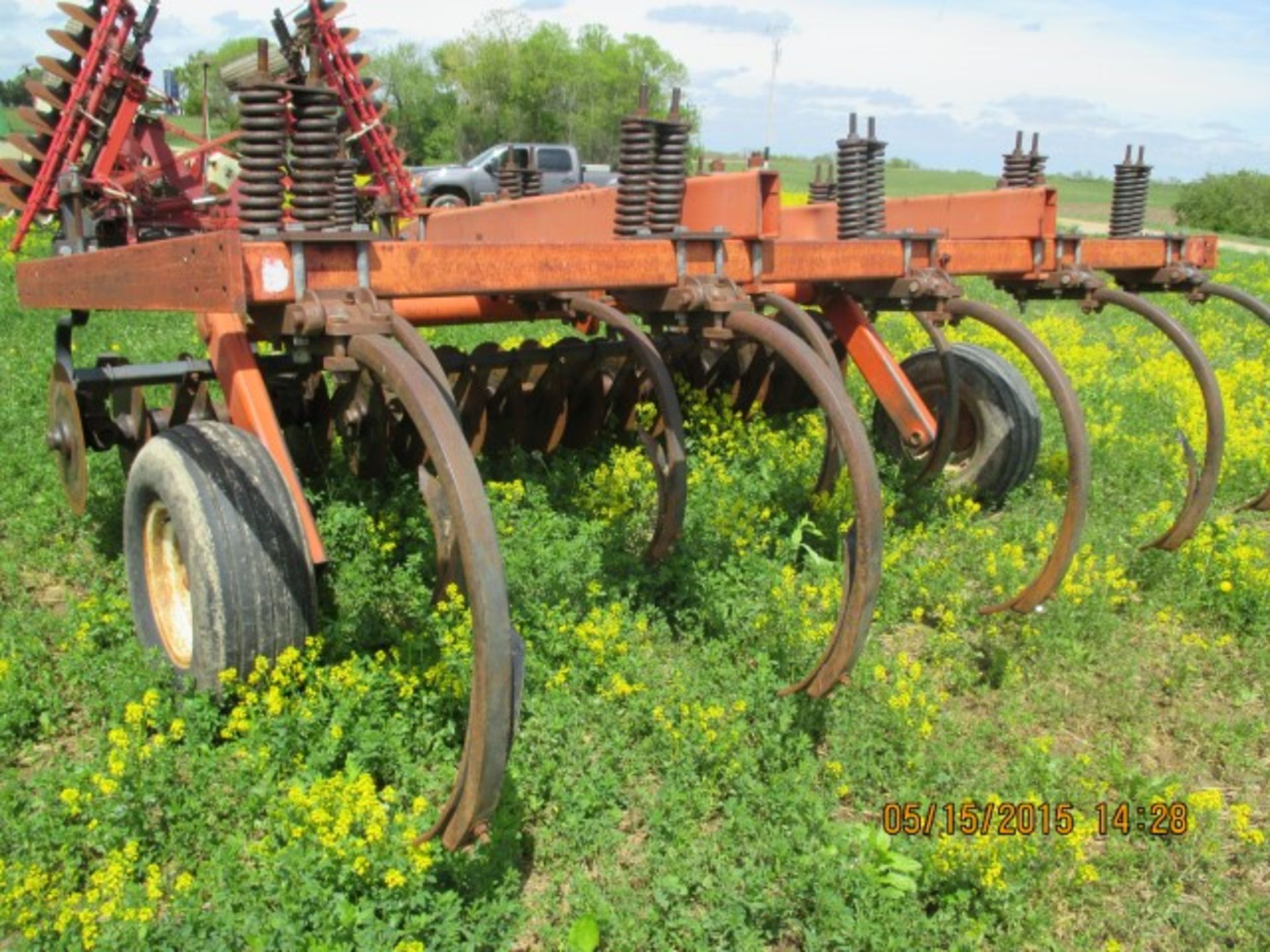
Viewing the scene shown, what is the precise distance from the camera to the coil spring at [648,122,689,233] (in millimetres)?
3586

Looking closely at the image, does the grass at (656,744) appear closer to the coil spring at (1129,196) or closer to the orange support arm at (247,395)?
the orange support arm at (247,395)

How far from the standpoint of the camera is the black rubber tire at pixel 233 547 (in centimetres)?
307

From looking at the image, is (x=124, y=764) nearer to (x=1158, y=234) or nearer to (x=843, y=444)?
(x=843, y=444)

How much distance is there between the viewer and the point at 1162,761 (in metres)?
3.61

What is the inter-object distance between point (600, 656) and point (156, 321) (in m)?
7.22

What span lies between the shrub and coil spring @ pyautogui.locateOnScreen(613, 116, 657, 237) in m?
31.5

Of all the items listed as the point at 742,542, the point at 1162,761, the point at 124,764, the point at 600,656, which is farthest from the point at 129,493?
the point at 1162,761

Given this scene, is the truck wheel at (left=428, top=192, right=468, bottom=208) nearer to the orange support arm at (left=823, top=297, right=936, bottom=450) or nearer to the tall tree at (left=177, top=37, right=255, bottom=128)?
the tall tree at (left=177, top=37, right=255, bottom=128)

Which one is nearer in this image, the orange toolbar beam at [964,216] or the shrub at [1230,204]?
the orange toolbar beam at [964,216]

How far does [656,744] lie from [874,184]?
8.37 ft

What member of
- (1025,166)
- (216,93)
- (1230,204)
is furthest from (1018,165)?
(216,93)

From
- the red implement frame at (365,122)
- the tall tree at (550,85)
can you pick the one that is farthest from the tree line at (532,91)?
the red implement frame at (365,122)

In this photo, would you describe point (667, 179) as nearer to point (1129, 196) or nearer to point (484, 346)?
point (484, 346)

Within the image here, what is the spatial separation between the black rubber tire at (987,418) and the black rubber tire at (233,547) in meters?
3.29
